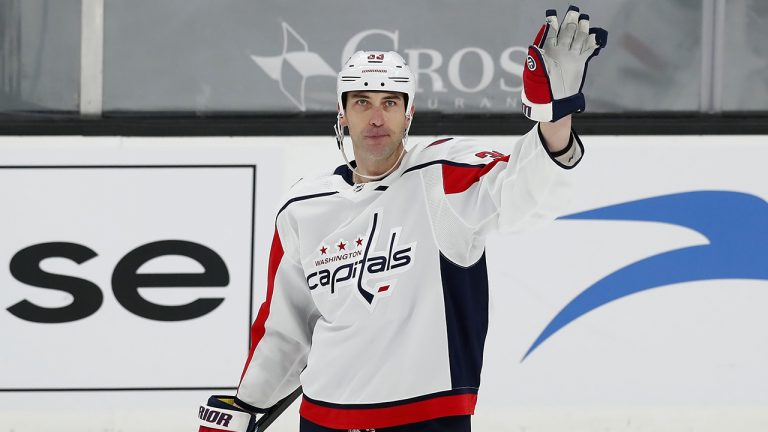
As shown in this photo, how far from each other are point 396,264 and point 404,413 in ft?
0.88

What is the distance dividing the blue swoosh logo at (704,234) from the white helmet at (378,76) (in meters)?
1.45

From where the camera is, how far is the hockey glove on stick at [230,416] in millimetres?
2385

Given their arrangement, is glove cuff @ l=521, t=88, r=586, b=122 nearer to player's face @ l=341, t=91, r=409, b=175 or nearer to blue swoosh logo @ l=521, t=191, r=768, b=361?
player's face @ l=341, t=91, r=409, b=175

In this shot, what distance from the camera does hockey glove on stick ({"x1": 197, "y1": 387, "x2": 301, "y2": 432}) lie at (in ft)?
7.82

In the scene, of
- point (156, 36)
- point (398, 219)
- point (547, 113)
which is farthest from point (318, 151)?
point (547, 113)

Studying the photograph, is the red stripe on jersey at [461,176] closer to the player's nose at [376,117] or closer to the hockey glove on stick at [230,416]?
the player's nose at [376,117]

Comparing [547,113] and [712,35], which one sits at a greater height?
[712,35]

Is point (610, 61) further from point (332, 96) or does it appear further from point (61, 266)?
point (61, 266)

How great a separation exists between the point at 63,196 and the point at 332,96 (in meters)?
0.91

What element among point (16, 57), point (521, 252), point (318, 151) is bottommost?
point (521, 252)

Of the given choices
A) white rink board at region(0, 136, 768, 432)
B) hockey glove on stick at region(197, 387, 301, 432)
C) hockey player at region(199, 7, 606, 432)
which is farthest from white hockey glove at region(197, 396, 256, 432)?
white rink board at region(0, 136, 768, 432)

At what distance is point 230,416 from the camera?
7.82 ft

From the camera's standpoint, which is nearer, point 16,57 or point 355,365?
point 355,365

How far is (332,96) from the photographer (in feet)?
12.2
